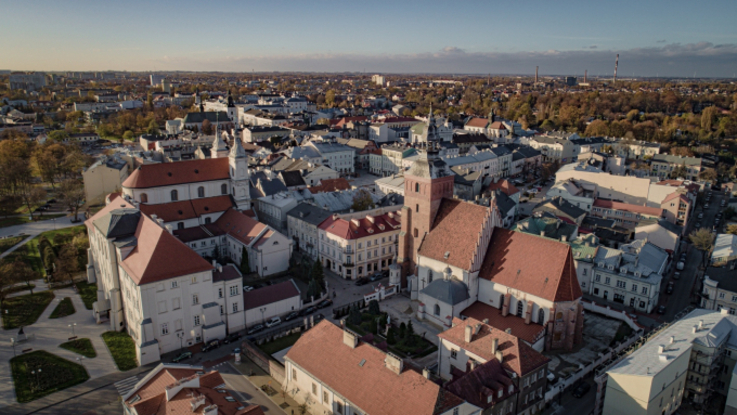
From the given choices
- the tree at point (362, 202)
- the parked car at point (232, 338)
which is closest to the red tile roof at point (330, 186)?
the tree at point (362, 202)

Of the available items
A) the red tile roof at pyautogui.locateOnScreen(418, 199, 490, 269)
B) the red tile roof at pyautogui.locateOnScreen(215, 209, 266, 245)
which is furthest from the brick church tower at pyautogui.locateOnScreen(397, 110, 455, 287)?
the red tile roof at pyautogui.locateOnScreen(215, 209, 266, 245)

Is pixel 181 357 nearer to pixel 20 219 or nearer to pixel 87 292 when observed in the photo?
pixel 87 292

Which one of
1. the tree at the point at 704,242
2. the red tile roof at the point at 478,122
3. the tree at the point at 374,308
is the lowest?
the tree at the point at 374,308

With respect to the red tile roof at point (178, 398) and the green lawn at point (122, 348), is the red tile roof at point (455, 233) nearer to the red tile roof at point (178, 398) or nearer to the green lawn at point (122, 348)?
the red tile roof at point (178, 398)

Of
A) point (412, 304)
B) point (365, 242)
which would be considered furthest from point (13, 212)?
point (412, 304)

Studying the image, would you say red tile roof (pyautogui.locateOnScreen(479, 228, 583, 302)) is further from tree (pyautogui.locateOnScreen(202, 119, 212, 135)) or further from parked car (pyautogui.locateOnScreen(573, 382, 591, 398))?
tree (pyautogui.locateOnScreen(202, 119, 212, 135))
